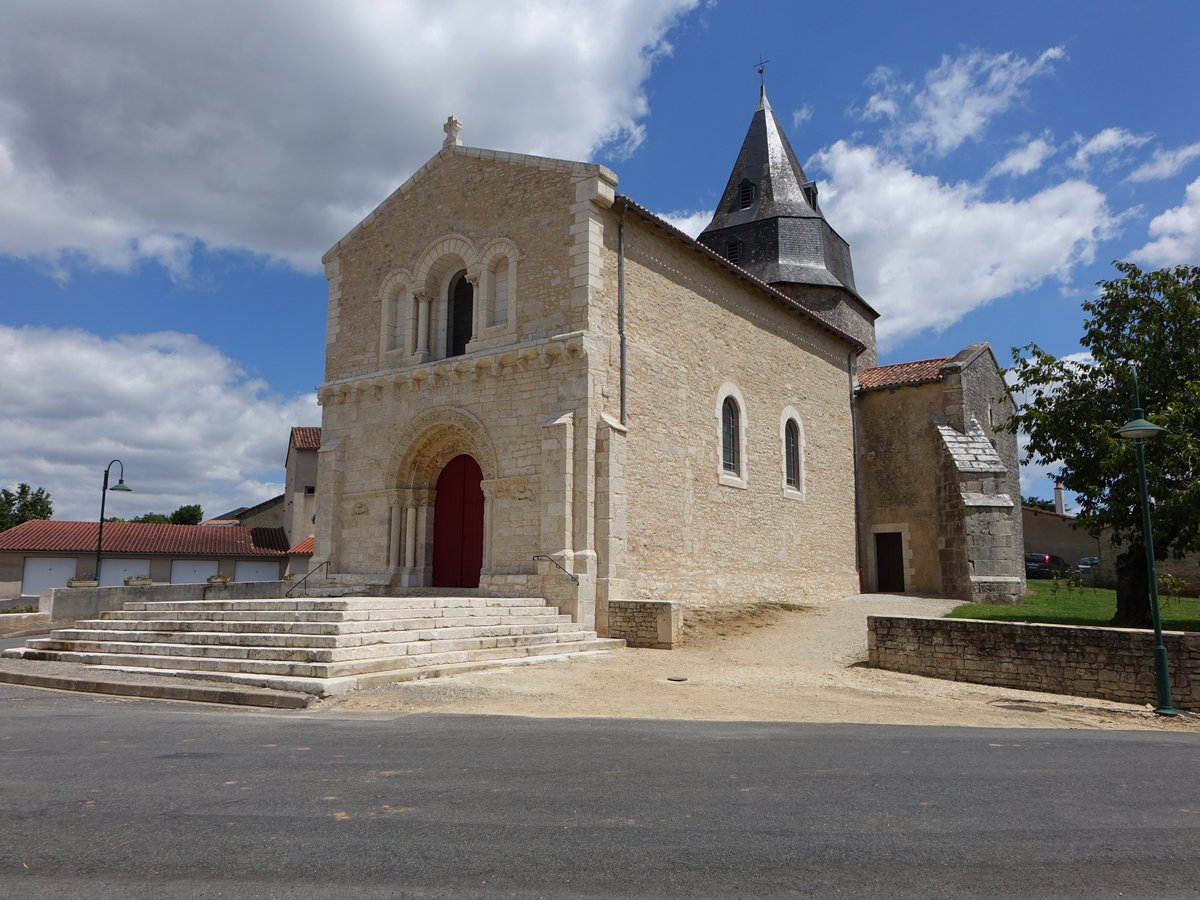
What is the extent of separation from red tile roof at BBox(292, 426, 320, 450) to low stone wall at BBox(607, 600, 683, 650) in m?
24.0

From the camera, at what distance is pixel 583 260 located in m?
13.8

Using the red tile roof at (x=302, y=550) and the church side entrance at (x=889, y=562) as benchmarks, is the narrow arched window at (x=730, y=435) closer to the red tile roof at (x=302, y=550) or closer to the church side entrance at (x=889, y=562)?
the church side entrance at (x=889, y=562)

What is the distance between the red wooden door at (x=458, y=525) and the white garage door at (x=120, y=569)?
67.7ft

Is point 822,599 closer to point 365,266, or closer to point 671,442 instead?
point 671,442

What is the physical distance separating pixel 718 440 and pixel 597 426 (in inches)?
145

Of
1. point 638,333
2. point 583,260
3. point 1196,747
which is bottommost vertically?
point 1196,747

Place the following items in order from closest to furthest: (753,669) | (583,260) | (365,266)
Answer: (753,669)
(583,260)
(365,266)

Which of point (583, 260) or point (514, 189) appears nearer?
point (583, 260)

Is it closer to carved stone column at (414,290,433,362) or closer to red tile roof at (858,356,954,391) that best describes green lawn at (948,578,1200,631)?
red tile roof at (858,356,954,391)

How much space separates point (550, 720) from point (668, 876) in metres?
4.02

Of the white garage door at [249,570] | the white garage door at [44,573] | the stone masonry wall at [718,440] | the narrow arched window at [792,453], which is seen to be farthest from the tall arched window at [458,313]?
the white garage door at [44,573]

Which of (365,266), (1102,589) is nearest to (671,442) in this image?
(365,266)

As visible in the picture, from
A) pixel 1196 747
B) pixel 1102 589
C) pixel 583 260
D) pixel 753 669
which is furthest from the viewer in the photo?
pixel 1102 589

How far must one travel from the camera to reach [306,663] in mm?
9234
